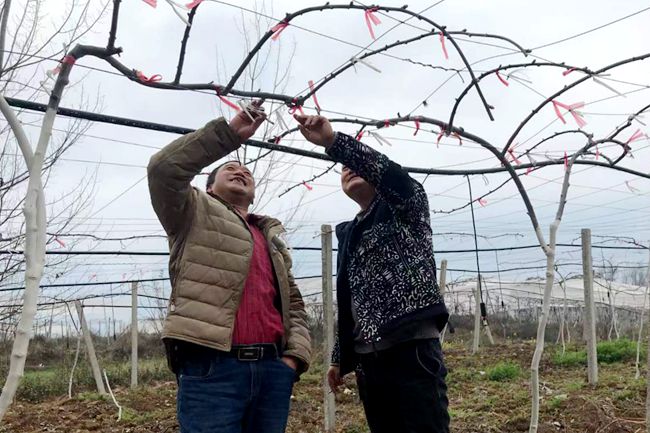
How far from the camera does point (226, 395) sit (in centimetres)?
180

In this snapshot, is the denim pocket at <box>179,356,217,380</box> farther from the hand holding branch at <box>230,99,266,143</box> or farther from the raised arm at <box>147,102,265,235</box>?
the hand holding branch at <box>230,99,266,143</box>

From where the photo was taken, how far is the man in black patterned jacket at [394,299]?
1838 mm

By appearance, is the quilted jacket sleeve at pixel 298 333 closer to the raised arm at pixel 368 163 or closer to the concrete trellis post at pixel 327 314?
the raised arm at pixel 368 163

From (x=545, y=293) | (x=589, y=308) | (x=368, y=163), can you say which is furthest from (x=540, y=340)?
(x=589, y=308)

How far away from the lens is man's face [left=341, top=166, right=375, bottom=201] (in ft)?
6.97

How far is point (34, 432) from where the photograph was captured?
536 centimetres

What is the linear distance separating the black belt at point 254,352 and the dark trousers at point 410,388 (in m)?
0.33

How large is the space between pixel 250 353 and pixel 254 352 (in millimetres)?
15

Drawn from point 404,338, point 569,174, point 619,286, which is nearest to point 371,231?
point 404,338

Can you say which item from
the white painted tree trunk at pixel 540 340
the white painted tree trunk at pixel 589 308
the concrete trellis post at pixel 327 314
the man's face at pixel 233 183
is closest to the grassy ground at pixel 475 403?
the white painted tree trunk at pixel 589 308

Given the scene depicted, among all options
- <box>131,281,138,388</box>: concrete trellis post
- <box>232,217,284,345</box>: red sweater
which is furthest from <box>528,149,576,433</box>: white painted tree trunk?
<box>131,281,138,388</box>: concrete trellis post

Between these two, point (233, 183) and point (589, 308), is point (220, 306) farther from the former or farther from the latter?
point (589, 308)

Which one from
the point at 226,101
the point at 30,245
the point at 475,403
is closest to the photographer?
the point at 30,245

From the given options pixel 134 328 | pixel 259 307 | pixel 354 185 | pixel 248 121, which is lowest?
pixel 134 328
